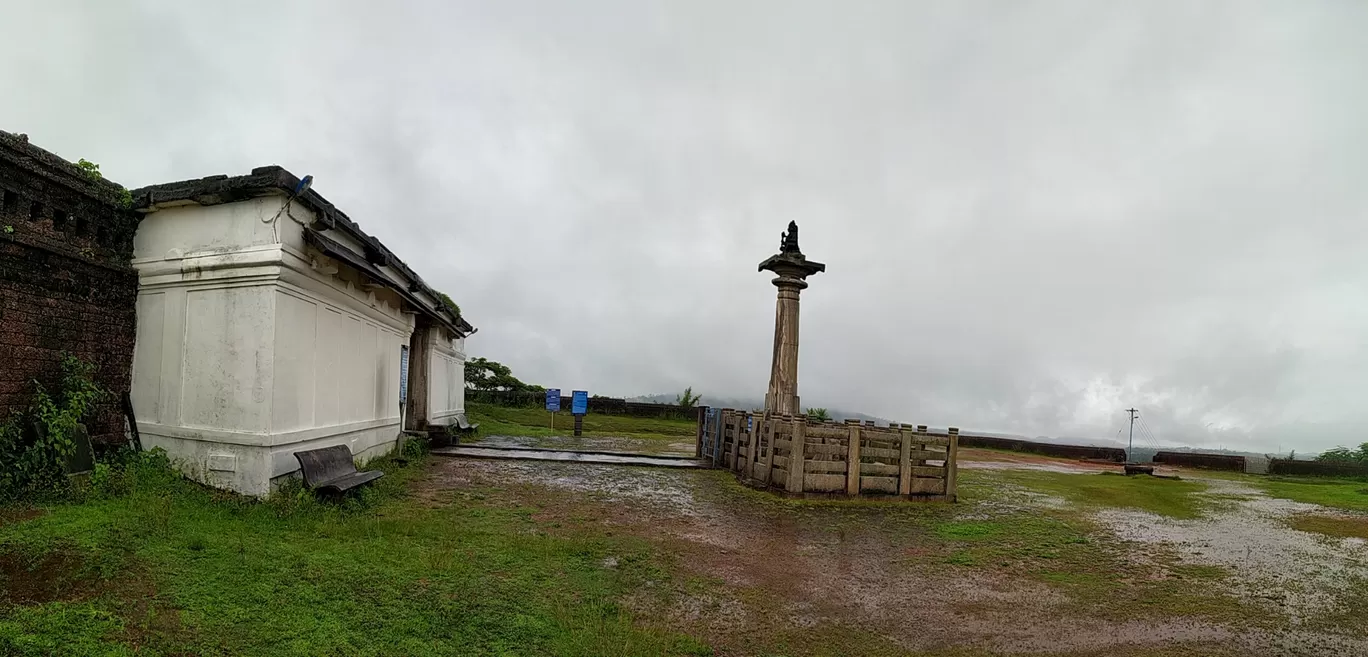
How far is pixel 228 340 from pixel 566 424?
61.1 ft

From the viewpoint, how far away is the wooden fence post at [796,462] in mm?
11078

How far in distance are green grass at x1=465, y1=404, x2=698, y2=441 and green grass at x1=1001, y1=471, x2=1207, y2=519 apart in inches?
457

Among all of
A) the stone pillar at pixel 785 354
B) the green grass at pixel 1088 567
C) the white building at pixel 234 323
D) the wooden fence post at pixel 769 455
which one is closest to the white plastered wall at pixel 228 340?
the white building at pixel 234 323

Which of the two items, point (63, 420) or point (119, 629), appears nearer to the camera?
point (119, 629)

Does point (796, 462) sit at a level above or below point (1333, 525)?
above

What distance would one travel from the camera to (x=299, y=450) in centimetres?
841

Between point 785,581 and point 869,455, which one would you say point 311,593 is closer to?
point 785,581

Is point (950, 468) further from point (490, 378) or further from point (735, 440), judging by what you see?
point (490, 378)

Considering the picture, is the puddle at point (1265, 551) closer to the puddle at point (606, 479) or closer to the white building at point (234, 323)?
the puddle at point (606, 479)

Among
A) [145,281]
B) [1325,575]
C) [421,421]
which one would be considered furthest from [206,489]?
[1325,575]

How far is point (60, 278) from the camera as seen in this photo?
7207 millimetres

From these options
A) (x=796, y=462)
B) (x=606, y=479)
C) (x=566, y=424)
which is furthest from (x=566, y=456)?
(x=566, y=424)

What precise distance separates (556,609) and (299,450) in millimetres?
5267

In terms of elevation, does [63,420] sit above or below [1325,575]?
above
